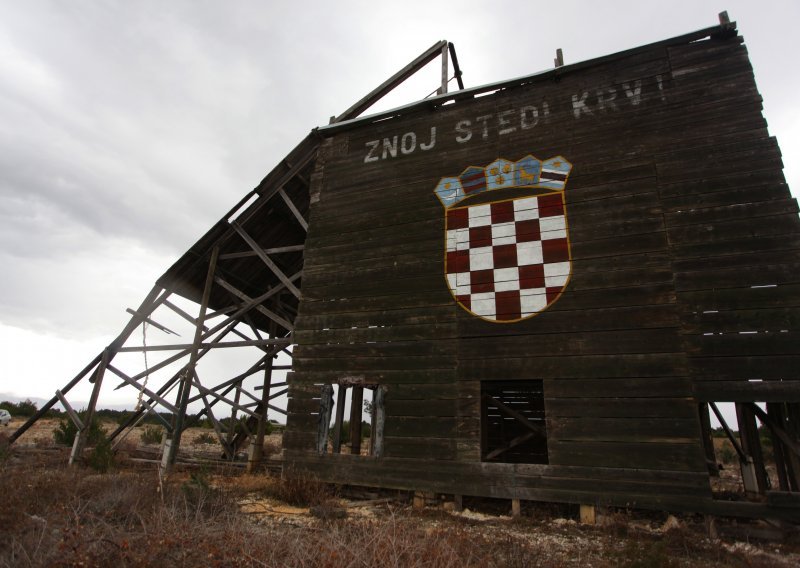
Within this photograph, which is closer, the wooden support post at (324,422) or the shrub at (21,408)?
the wooden support post at (324,422)

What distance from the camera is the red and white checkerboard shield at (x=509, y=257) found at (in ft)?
24.9

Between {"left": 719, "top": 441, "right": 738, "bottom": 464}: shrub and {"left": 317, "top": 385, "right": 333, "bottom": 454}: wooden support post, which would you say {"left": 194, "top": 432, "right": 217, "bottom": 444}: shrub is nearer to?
{"left": 317, "top": 385, "right": 333, "bottom": 454}: wooden support post

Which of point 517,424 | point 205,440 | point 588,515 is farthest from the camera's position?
point 205,440

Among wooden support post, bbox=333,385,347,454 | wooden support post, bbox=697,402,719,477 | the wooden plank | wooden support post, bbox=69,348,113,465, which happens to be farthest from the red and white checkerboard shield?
wooden support post, bbox=69,348,113,465

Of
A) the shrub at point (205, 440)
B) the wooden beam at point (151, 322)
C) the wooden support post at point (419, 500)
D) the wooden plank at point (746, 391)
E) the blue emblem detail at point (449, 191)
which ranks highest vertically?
the blue emblem detail at point (449, 191)

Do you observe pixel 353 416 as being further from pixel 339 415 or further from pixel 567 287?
pixel 567 287

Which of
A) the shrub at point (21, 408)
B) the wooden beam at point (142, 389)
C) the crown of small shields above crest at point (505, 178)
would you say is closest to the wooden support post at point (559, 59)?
the crown of small shields above crest at point (505, 178)

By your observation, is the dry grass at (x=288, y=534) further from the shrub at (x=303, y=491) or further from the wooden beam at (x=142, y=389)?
the wooden beam at (x=142, y=389)

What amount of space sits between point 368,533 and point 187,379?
738 cm

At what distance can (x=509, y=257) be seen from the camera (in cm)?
790

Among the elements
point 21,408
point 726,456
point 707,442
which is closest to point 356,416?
point 707,442

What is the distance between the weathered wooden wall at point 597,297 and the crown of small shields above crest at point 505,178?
0.19 m

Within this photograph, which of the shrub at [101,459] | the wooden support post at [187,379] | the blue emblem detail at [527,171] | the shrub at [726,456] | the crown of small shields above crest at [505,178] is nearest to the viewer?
the crown of small shields above crest at [505,178]

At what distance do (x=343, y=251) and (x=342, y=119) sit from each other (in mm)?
3568
